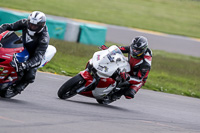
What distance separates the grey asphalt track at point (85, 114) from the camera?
646cm

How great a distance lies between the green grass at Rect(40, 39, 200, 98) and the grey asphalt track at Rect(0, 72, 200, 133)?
215 cm

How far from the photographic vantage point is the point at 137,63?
971 centimetres

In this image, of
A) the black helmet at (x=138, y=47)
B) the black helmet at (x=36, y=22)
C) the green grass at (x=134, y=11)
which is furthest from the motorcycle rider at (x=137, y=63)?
the green grass at (x=134, y=11)

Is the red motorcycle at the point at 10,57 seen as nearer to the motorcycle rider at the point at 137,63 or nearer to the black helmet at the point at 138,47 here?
the motorcycle rider at the point at 137,63

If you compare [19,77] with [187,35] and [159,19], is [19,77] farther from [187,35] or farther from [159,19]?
[159,19]

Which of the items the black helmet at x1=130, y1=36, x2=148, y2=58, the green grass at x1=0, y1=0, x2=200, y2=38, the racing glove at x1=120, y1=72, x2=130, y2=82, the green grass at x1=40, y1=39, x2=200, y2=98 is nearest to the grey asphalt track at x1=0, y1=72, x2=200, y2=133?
the racing glove at x1=120, y1=72, x2=130, y2=82

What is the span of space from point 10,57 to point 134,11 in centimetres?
2557

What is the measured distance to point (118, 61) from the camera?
918cm

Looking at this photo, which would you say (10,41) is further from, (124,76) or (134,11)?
(134,11)

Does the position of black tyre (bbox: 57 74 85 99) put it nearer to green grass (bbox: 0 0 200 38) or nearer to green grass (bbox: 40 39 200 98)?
green grass (bbox: 40 39 200 98)

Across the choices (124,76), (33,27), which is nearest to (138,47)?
(124,76)

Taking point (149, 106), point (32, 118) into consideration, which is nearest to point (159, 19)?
point (149, 106)

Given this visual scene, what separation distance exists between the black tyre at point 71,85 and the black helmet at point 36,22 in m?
1.37

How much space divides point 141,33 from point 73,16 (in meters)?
4.53
